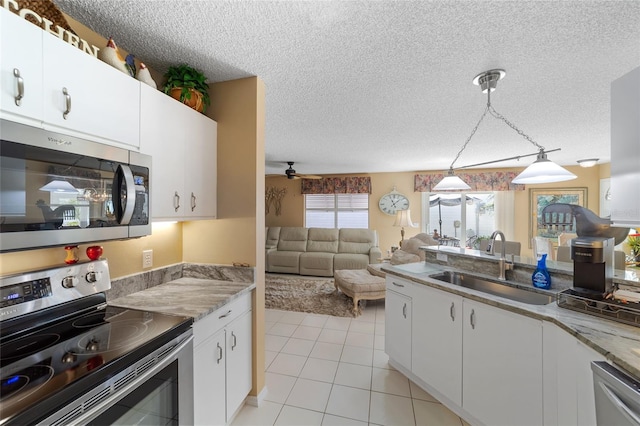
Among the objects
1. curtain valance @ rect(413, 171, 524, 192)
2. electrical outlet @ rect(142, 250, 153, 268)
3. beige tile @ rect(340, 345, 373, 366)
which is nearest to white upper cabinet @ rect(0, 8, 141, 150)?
electrical outlet @ rect(142, 250, 153, 268)

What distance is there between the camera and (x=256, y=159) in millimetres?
1809

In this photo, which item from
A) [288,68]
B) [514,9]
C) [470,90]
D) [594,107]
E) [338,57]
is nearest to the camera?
[514,9]

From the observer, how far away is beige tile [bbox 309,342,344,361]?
248 cm

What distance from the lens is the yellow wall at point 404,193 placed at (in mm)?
5117

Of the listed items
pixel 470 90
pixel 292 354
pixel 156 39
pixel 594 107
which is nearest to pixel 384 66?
pixel 470 90

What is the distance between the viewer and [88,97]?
43.1 inches

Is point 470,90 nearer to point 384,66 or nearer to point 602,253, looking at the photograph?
point 384,66

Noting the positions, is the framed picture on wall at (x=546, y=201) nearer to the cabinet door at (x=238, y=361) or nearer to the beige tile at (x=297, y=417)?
the beige tile at (x=297, y=417)

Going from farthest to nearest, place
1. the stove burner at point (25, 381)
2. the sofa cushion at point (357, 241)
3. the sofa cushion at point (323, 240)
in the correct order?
the sofa cushion at point (323, 240) < the sofa cushion at point (357, 241) < the stove burner at point (25, 381)

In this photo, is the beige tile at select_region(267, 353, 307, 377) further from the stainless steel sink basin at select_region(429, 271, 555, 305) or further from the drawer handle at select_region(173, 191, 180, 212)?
the drawer handle at select_region(173, 191, 180, 212)

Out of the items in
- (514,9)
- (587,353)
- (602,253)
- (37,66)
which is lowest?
(587,353)

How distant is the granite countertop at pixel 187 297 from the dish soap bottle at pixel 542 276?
196cm

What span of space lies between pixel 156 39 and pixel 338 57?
3.48 feet

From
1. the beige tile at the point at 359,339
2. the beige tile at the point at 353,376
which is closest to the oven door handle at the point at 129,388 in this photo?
the beige tile at the point at 353,376
